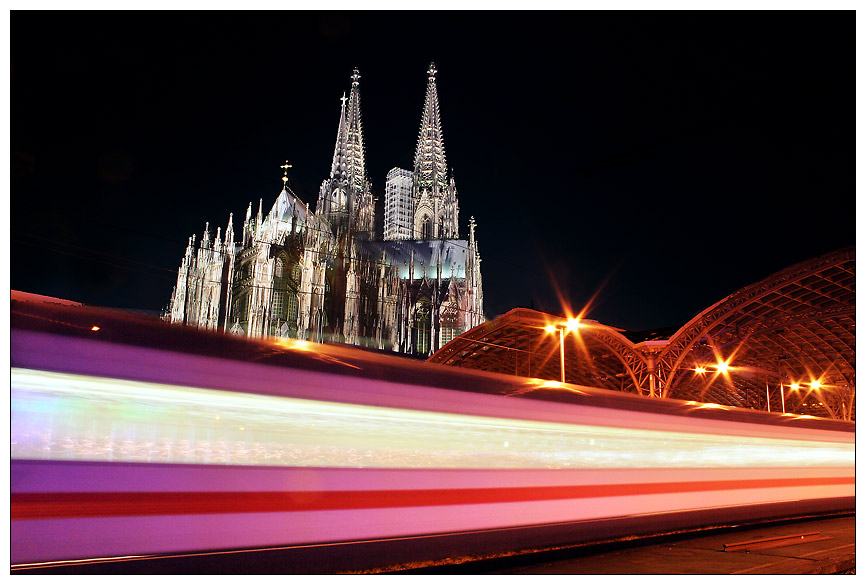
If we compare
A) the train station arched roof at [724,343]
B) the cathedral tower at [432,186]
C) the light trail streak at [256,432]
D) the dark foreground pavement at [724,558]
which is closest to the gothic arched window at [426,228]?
the cathedral tower at [432,186]

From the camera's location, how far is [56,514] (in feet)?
12.9

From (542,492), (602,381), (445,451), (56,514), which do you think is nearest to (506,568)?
(542,492)

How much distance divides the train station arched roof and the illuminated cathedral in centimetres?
2632

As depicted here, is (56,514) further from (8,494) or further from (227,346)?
(227,346)

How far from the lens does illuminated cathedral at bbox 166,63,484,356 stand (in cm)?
5784

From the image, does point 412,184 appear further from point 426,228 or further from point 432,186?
point 426,228

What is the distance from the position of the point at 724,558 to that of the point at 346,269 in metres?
55.4

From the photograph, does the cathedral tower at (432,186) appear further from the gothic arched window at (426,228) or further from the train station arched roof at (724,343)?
the train station arched roof at (724,343)

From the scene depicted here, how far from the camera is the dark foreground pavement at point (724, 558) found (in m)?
6.45

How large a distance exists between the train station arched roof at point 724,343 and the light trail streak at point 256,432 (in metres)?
12.7

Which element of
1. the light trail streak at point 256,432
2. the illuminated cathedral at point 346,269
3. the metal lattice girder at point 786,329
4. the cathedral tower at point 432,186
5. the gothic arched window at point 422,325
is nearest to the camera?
the light trail streak at point 256,432

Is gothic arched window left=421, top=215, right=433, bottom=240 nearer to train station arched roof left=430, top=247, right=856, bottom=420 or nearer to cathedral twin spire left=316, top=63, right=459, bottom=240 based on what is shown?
cathedral twin spire left=316, top=63, right=459, bottom=240

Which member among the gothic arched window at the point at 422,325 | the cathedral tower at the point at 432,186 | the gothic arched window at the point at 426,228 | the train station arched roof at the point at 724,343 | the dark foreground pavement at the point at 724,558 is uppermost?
the cathedral tower at the point at 432,186

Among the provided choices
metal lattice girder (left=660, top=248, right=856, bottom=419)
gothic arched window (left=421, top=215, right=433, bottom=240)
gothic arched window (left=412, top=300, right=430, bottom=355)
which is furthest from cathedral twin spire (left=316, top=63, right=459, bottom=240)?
metal lattice girder (left=660, top=248, right=856, bottom=419)
